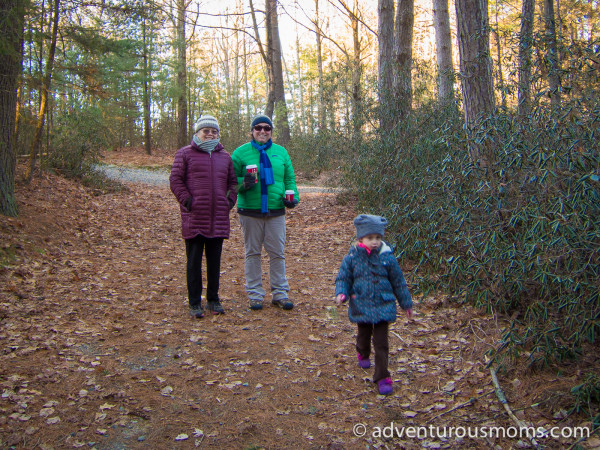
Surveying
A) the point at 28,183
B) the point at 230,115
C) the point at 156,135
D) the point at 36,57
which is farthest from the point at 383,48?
the point at 156,135

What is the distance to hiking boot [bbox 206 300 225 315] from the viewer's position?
17.9 feet

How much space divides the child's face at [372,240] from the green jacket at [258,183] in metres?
1.94

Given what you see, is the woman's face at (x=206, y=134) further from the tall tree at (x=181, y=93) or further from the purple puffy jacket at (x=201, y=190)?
the tall tree at (x=181, y=93)

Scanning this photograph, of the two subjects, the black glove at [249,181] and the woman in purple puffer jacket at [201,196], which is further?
the black glove at [249,181]

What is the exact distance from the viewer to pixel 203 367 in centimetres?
419

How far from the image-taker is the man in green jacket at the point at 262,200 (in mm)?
5477

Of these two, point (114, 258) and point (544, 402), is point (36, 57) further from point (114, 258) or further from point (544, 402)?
point (544, 402)

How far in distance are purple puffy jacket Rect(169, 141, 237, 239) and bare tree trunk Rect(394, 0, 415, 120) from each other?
14.6 ft

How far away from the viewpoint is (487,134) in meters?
4.55

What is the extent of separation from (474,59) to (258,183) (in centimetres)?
297

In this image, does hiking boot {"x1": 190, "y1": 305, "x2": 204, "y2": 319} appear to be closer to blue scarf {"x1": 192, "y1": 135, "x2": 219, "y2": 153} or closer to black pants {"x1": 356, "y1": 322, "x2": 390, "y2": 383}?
blue scarf {"x1": 192, "y1": 135, "x2": 219, "y2": 153}

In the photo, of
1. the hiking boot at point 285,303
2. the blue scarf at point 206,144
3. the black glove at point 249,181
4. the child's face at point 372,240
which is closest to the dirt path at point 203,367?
the hiking boot at point 285,303

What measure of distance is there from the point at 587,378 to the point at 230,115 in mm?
21757

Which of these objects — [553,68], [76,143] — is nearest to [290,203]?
[553,68]
